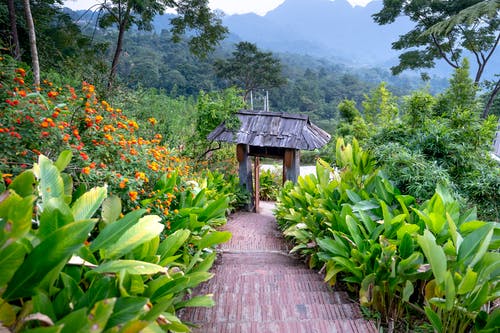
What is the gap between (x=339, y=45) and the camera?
6447 inches

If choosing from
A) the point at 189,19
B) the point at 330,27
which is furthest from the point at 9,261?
the point at 330,27

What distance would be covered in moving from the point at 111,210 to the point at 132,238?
1.60ft

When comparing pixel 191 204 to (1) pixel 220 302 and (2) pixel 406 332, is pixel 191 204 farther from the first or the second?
(2) pixel 406 332

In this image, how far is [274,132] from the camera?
606 centimetres

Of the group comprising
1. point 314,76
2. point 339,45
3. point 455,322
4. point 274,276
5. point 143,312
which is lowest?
point 274,276

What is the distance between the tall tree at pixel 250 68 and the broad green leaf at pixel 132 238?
2169 cm

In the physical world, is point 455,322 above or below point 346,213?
below

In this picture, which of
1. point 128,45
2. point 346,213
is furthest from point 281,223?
point 128,45

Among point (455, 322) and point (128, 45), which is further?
point (128, 45)

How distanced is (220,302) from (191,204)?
1233mm

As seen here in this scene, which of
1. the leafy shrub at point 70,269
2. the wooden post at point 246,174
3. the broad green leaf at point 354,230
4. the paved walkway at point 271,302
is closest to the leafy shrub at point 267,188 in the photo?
the wooden post at point 246,174

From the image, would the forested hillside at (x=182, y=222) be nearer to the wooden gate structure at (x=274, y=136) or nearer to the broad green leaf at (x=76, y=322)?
the broad green leaf at (x=76, y=322)

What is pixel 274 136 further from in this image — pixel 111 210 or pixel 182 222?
pixel 111 210

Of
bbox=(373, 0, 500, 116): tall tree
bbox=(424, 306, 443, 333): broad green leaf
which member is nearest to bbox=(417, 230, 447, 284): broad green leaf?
bbox=(424, 306, 443, 333): broad green leaf
